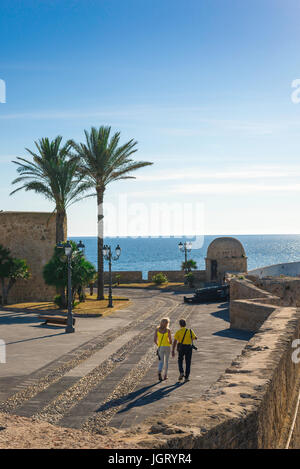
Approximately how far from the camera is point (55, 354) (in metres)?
15.2

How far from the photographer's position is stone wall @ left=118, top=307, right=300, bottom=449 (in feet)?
15.1

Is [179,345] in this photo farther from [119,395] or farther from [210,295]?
[210,295]

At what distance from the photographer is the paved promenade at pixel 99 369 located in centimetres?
975

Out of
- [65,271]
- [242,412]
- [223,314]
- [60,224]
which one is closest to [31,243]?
[60,224]

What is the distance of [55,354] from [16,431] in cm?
874

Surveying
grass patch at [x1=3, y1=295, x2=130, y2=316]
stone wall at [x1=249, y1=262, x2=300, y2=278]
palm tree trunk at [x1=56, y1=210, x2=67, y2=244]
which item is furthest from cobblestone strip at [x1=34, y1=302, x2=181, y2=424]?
stone wall at [x1=249, y1=262, x2=300, y2=278]

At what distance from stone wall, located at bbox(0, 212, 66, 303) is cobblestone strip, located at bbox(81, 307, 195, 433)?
57.3ft

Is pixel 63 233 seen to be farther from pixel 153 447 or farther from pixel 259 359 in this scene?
pixel 153 447

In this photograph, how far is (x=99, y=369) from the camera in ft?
43.4

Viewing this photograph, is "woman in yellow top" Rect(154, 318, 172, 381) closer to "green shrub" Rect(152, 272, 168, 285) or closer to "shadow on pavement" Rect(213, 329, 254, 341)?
"shadow on pavement" Rect(213, 329, 254, 341)

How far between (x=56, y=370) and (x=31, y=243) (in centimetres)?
1913

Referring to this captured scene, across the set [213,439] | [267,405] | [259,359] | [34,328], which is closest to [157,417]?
[213,439]

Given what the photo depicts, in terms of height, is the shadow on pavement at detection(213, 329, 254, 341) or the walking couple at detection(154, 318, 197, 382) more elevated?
the walking couple at detection(154, 318, 197, 382)

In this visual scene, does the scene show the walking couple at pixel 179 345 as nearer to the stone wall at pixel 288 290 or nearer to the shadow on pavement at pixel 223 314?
the shadow on pavement at pixel 223 314
